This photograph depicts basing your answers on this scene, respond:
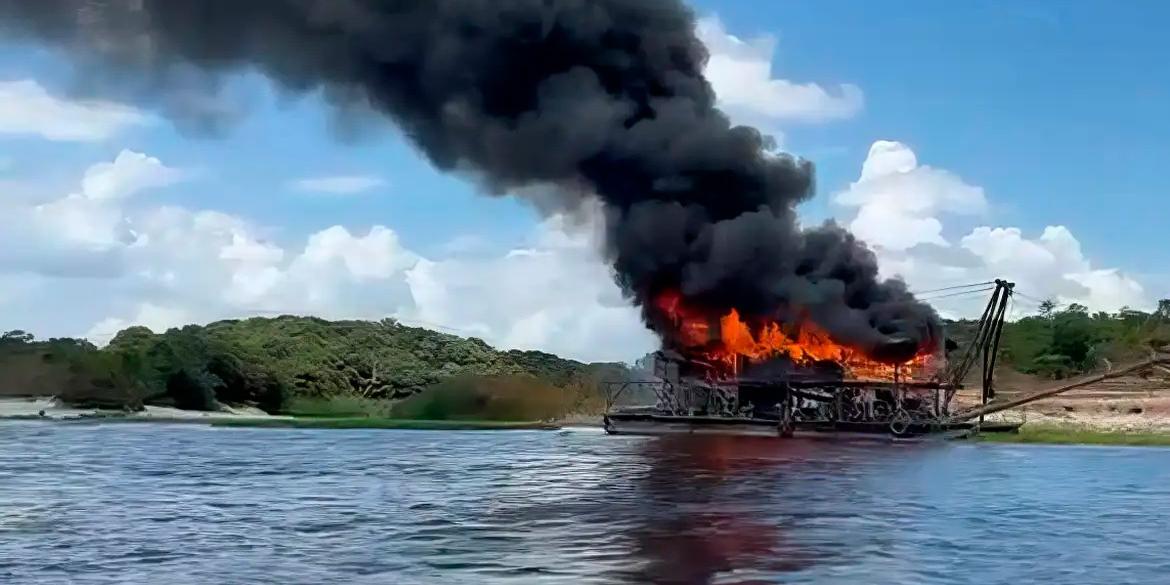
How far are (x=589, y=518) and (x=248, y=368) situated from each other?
126927mm

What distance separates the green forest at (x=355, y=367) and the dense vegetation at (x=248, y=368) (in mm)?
173

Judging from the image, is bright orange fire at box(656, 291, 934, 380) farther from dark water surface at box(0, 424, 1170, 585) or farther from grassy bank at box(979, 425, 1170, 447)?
dark water surface at box(0, 424, 1170, 585)

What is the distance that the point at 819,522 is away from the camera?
37.5 meters

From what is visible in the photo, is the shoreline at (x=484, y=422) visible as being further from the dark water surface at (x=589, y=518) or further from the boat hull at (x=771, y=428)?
the dark water surface at (x=589, y=518)

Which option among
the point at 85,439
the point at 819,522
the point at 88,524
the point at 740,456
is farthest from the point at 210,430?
the point at 819,522

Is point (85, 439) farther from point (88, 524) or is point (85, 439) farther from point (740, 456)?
point (88, 524)

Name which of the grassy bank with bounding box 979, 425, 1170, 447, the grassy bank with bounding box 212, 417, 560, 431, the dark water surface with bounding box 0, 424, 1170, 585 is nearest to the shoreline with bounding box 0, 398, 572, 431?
the grassy bank with bounding box 212, 417, 560, 431

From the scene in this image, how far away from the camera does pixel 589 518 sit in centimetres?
3850

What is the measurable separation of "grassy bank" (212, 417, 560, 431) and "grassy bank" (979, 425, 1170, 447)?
43267mm

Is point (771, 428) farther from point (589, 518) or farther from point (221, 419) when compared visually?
point (221, 419)

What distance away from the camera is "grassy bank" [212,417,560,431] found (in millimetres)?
118438

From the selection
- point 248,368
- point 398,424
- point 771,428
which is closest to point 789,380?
point 771,428

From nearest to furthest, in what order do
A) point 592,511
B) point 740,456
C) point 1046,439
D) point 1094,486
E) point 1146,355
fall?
point 592,511
point 1094,486
point 740,456
point 1046,439
point 1146,355

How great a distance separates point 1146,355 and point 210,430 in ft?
291
